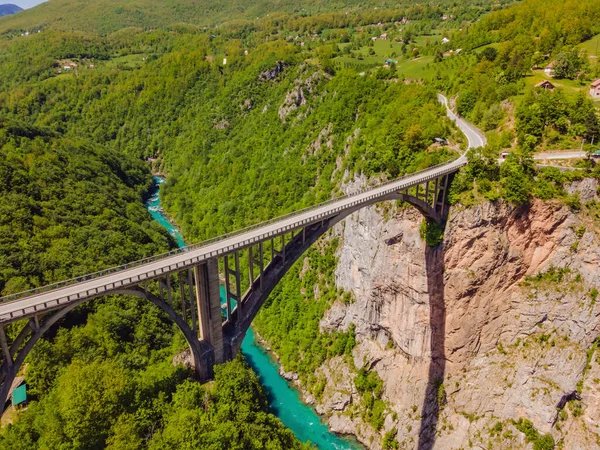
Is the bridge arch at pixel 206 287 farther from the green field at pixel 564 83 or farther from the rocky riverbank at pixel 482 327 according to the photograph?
the green field at pixel 564 83

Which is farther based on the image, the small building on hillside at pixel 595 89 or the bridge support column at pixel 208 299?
the small building on hillside at pixel 595 89

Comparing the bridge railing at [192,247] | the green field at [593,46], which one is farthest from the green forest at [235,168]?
the bridge railing at [192,247]

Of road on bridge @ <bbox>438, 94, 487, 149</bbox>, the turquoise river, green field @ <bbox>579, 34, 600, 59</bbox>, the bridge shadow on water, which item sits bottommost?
the turquoise river

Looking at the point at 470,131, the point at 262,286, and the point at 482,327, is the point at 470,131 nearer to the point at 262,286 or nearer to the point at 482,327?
the point at 482,327

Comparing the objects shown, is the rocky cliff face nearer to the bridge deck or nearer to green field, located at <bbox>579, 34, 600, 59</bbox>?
the bridge deck

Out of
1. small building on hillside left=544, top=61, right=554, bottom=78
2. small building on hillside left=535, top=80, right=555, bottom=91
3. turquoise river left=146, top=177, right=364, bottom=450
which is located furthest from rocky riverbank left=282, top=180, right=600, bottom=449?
small building on hillside left=544, top=61, right=554, bottom=78

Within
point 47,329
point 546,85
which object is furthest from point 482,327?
point 47,329
